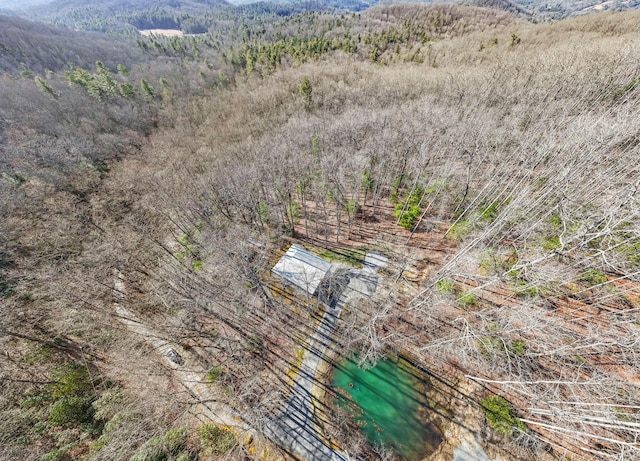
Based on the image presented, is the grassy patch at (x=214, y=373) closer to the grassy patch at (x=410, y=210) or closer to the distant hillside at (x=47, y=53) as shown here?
the grassy patch at (x=410, y=210)

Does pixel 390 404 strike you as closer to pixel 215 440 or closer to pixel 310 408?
pixel 310 408

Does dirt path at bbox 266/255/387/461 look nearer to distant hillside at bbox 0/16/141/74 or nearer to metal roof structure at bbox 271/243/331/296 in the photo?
metal roof structure at bbox 271/243/331/296

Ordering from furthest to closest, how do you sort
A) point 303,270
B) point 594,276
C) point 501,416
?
point 303,270 → point 594,276 → point 501,416

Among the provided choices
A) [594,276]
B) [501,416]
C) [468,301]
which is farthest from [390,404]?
[594,276]

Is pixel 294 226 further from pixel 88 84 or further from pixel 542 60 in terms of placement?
pixel 88 84

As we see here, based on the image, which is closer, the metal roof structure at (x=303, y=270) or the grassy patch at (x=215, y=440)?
the grassy patch at (x=215, y=440)

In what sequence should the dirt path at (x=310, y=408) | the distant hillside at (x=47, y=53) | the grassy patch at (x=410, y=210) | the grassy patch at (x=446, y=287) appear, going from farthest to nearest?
the distant hillside at (x=47, y=53)
the grassy patch at (x=410, y=210)
the grassy patch at (x=446, y=287)
the dirt path at (x=310, y=408)

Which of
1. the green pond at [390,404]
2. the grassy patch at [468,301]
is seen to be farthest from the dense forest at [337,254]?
the green pond at [390,404]
